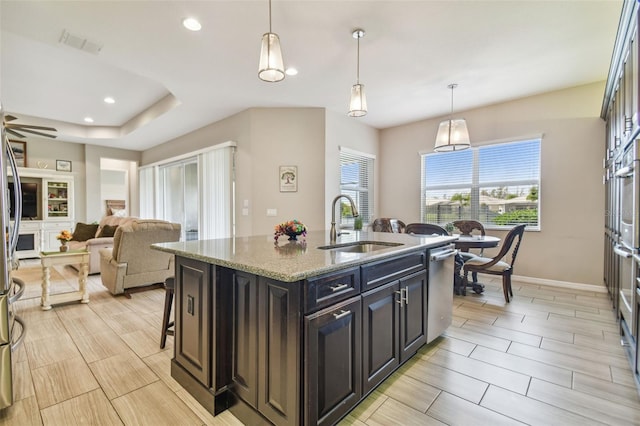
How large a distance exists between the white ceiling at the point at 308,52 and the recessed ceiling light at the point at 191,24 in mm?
54

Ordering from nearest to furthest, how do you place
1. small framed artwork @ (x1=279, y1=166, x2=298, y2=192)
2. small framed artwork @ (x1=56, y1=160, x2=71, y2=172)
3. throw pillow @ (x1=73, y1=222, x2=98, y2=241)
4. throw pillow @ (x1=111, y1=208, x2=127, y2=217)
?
small framed artwork @ (x1=279, y1=166, x2=298, y2=192), throw pillow @ (x1=73, y1=222, x2=98, y2=241), small framed artwork @ (x1=56, y1=160, x2=71, y2=172), throw pillow @ (x1=111, y1=208, x2=127, y2=217)

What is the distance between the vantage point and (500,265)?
11.6 ft

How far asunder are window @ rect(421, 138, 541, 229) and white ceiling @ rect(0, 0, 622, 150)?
85 centimetres

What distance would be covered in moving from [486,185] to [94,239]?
678 centimetres

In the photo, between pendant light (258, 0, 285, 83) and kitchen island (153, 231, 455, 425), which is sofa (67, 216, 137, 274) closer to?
kitchen island (153, 231, 455, 425)

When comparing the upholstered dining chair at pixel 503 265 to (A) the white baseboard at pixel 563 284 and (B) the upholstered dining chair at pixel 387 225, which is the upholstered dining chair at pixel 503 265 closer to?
(A) the white baseboard at pixel 563 284

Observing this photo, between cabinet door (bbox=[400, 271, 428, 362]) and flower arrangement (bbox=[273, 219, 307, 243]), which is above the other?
flower arrangement (bbox=[273, 219, 307, 243])

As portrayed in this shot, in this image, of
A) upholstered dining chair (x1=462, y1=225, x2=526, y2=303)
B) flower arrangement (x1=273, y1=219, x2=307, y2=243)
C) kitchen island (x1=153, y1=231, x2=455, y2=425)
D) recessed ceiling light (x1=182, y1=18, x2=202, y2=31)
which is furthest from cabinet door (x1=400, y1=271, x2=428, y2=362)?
recessed ceiling light (x1=182, y1=18, x2=202, y2=31)

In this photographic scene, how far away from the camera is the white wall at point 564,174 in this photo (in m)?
3.95

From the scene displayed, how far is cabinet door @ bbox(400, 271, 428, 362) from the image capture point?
1993mm

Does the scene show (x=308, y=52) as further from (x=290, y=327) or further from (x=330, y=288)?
(x=290, y=327)

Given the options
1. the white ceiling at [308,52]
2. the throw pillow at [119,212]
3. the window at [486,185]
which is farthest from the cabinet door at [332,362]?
the throw pillow at [119,212]

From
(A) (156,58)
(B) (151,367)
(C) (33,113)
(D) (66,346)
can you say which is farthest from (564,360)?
(C) (33,113)

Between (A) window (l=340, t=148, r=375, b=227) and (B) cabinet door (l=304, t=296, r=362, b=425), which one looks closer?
(B) cabinet door (l=304, t=296, r=362, b=425)
